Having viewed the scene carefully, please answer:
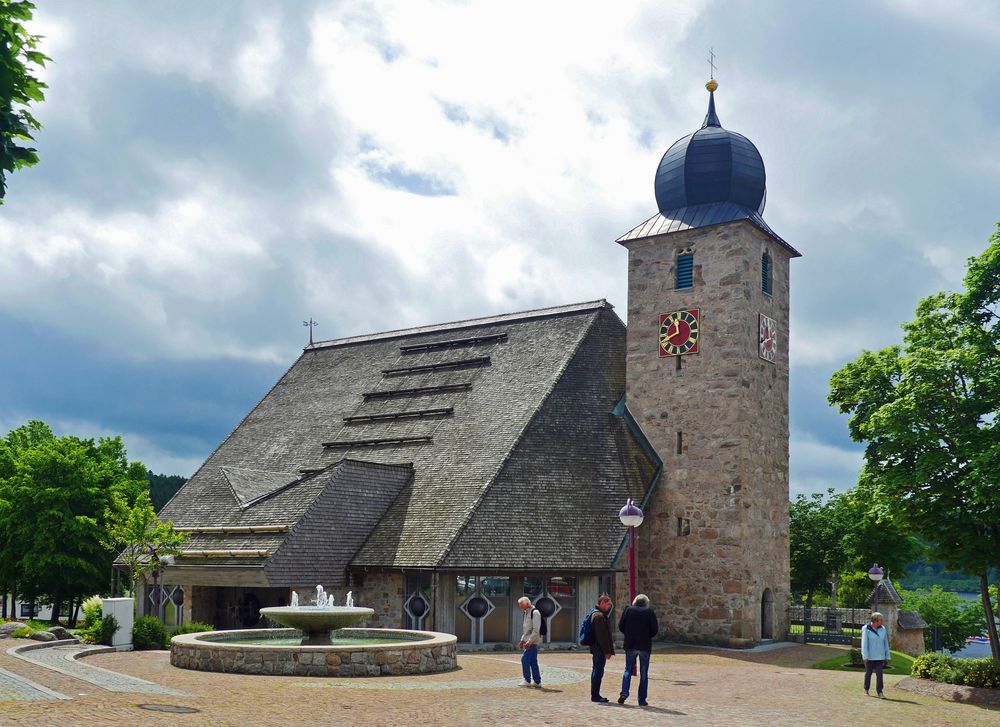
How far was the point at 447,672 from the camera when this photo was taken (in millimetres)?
22594

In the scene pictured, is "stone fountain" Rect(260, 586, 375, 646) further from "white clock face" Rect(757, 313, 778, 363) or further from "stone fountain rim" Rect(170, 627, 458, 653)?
"white clock face" Rect(757, 313, 778, 363)

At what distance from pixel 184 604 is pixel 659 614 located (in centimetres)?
1570

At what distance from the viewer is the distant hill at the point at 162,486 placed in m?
82.7

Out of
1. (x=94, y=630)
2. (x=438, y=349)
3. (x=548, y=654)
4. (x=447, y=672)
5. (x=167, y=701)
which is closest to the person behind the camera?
(x=167, y=701)

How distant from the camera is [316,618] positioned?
23484 millimetres

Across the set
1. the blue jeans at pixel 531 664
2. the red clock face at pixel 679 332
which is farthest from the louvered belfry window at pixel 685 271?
the blue jeans at pixel 531 664

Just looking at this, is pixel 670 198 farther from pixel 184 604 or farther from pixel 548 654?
pixel 184 604

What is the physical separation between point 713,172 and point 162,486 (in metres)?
61.6

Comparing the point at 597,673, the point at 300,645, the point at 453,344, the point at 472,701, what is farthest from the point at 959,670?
the point at 453,344

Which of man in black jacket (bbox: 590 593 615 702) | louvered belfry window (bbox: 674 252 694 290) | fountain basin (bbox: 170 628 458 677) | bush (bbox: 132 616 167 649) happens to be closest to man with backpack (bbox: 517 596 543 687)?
man in black jacket (bbox: 590 593 615 702)

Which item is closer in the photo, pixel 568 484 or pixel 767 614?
pixel 568 484

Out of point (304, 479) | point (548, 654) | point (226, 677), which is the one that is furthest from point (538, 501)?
point (226, 677)

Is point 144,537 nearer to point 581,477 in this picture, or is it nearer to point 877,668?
point 581,477

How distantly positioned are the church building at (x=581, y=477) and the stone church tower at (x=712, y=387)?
0.07 m
